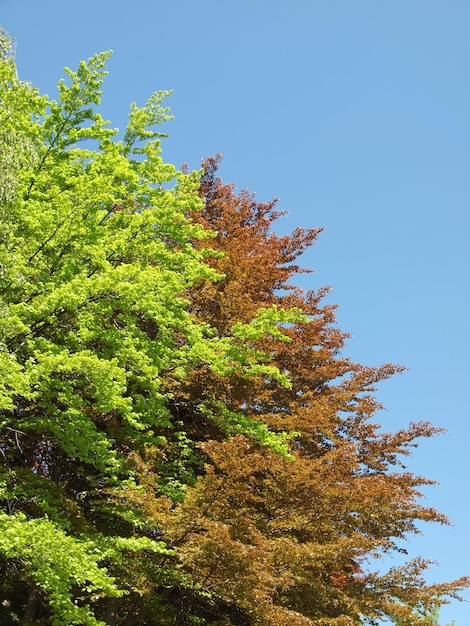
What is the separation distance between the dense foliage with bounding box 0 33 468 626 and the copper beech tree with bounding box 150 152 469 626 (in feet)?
0.19

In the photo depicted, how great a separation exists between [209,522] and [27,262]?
613cm

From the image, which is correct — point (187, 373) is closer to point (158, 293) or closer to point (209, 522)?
point (158, 293)

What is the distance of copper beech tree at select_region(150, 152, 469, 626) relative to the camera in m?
10.9

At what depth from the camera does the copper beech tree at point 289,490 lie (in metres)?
10.9

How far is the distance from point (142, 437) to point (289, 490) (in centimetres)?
351

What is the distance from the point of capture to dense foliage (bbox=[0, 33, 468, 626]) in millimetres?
10609

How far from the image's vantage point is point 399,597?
1322cm

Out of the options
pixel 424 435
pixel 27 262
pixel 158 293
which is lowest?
→ pixel 27 262

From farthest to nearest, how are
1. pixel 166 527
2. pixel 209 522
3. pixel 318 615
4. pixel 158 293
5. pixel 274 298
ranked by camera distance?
pixel 274 298, pixel 158 293, pixel 318 615, pixel 166 527, pixel 209 522

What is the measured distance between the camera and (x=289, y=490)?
1280 centimetres

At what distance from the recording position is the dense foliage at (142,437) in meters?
10.6

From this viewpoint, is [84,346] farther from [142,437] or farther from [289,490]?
[289,490]

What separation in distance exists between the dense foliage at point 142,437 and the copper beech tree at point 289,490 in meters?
0.06

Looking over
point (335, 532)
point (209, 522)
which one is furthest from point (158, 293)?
point (335, 532)
